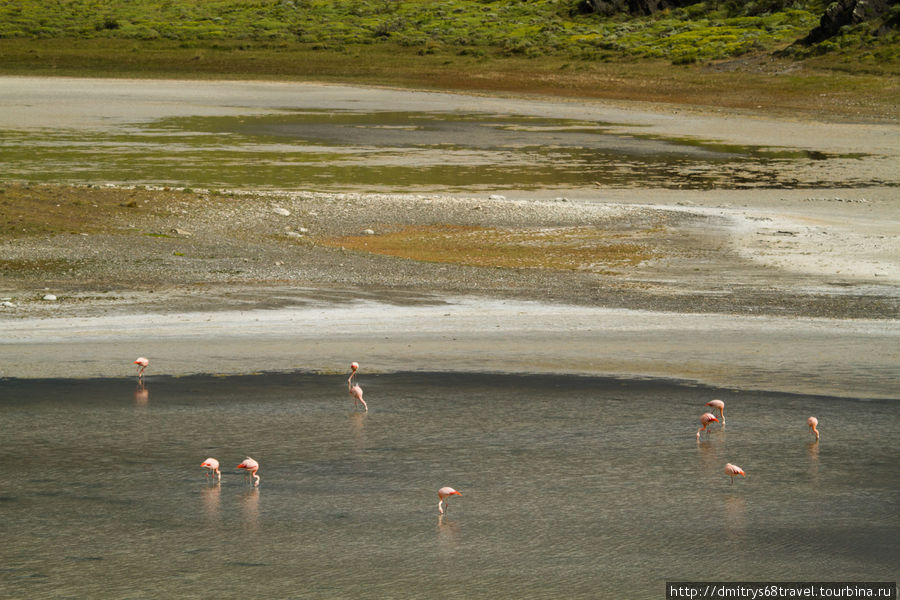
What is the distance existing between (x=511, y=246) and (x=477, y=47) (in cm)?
4823

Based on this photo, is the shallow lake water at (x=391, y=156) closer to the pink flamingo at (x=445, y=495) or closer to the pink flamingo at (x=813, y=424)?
the pink flamingo at (x=813, y=424)

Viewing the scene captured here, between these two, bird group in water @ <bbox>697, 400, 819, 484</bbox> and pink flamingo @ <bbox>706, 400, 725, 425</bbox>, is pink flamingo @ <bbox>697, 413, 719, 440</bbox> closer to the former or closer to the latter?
bird group in water @ <bbox>697, 400, 819, 484</bbox>

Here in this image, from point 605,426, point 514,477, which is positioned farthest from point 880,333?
point 514,477

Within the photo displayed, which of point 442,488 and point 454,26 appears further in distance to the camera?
point 454,26

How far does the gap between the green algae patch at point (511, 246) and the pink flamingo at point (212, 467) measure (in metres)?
9.59

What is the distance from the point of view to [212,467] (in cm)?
727

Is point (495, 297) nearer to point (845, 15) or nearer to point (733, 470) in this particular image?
point (733, 470)

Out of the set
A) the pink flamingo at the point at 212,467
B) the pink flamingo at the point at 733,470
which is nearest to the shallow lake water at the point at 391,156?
the pink flamingo at the point at 212,467

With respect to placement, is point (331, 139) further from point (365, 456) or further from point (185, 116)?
point (365, 456)

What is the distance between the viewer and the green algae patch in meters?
17.5

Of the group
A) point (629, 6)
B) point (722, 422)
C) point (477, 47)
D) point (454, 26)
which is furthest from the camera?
point (629, 6)

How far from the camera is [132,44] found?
67.7 meters

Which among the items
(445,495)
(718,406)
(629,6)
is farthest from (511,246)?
(629,6)

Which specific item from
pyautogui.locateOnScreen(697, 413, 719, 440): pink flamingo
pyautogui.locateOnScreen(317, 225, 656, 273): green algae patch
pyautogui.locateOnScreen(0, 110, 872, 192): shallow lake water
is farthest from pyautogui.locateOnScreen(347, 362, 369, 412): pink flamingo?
pyautogui.locateOnScreen(0, 110, 872, 192): shallow lake water
